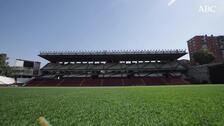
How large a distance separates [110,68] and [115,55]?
5.25 metres

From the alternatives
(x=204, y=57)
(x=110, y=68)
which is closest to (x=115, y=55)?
(x=110, y=68)

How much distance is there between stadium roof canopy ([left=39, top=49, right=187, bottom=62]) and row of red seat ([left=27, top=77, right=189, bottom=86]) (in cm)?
820

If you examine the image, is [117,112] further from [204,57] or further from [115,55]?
[204,57]

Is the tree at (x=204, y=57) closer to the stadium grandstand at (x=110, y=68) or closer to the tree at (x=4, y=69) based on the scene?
the stadium grandstand at (x=110, y=68)

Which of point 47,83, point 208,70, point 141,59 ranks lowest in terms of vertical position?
point 47,83

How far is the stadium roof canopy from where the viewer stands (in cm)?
5969

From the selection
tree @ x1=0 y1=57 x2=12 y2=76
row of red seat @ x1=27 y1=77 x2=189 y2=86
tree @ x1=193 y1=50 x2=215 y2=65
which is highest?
tree @ x1=193 y1=50 x2=215 y2=65

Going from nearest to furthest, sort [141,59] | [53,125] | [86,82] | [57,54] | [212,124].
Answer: [212,124], [53,125], [86,82], [57,54], [141,59]

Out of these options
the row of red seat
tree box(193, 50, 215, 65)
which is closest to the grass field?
the row of red seat

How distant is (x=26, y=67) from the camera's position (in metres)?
67.6

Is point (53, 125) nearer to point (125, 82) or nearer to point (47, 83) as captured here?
point (125, 82)

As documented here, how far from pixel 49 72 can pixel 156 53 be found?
39774 millimetres

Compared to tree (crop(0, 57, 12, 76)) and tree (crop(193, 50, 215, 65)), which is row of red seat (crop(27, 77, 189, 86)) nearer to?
tree (crop(0, 57, 12, 76))

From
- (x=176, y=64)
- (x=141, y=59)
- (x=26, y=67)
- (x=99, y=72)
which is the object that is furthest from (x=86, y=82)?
(x=176, y=64)
